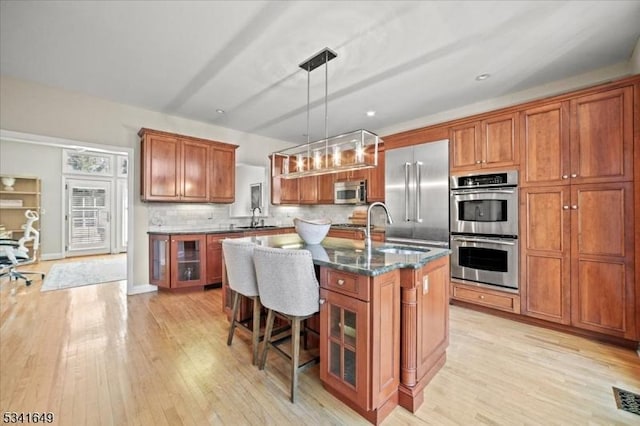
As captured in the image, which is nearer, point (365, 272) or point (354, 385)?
point (365, 272)

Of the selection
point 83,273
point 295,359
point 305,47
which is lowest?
point 83,273

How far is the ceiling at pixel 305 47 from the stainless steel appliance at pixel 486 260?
1.87 meters

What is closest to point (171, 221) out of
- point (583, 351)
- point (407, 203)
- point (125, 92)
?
point (125, 92)

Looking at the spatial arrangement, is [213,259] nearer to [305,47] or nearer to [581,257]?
[305,47]

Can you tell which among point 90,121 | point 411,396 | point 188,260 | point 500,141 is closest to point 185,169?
point 90,121

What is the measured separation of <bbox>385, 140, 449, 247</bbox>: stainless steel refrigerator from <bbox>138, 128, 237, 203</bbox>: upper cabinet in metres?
2.77

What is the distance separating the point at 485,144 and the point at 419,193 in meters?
0.97

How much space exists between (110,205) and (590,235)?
32.6ft

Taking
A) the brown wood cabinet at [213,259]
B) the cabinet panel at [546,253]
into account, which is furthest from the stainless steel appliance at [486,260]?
the brown wood cabinet at [213,259]

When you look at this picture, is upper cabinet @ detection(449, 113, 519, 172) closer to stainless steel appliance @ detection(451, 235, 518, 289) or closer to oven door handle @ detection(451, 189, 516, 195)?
oven door handle @ detection(451, 189, 516, 195)

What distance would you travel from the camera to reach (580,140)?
261 cm

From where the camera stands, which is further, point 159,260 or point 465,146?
point 159,260

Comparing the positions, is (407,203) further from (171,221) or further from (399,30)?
(171,221)

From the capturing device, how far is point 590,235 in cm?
256
